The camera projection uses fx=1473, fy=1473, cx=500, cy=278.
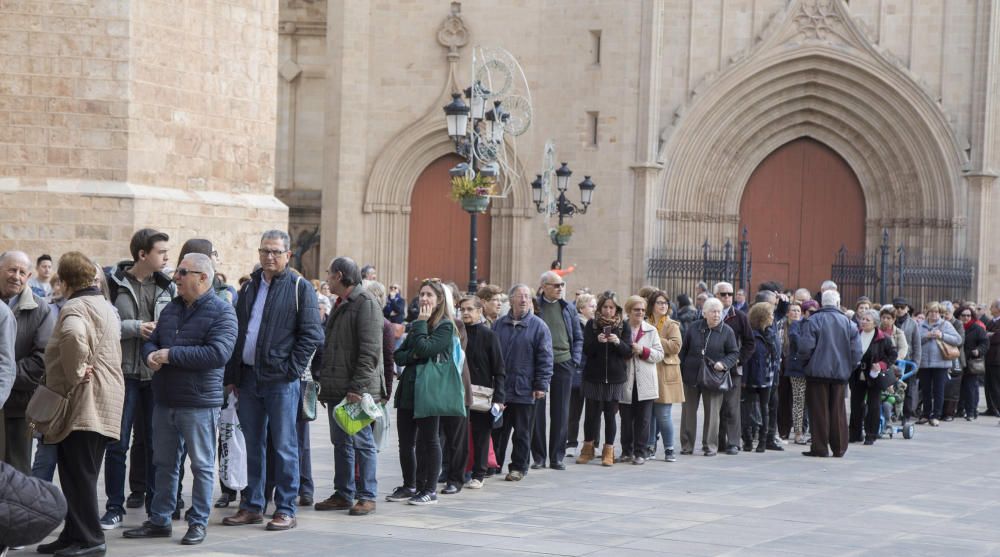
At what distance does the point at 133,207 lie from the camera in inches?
602

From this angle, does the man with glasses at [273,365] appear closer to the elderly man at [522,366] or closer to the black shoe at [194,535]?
the black shoe at [194,535]

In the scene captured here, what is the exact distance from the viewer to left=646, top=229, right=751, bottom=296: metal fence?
93.9 feet

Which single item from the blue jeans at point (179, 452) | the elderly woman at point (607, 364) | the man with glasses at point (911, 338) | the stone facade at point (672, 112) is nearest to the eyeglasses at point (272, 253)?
the blue jeans at point (179, 452)

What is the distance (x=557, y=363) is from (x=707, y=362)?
6.37ft

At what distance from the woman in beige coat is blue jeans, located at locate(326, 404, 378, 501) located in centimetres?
448

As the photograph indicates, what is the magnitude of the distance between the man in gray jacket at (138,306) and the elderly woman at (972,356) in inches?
528

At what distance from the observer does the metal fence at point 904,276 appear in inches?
1091

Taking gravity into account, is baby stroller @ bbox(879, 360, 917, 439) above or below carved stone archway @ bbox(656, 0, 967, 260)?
below

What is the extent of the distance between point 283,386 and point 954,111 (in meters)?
21.8

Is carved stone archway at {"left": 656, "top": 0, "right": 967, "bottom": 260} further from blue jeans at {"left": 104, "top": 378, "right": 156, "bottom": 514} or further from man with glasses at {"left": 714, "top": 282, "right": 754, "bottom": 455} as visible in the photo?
blue jeans at {"left": 104, "top": 378, "right": 156, "bottom": 514}

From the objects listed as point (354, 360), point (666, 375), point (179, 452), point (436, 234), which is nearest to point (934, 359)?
point (666, 375)

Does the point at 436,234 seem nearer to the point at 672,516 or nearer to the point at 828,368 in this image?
the point at 828,368

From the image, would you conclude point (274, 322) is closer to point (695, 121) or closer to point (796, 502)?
point (796, 502)

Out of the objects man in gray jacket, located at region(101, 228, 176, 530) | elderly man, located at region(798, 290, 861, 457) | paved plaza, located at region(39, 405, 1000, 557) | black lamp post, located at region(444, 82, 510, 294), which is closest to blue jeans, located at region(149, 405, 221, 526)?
paved plaza, located at region(39, 405, 1000, 557)
